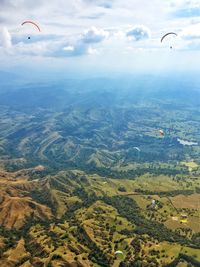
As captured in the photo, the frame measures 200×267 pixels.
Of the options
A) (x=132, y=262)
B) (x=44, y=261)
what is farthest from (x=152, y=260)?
(x=44, y=261)

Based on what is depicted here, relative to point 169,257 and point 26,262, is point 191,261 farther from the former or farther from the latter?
point 26,262

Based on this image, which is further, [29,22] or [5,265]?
[5,265]

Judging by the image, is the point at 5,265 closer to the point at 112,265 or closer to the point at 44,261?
the point at 44,261

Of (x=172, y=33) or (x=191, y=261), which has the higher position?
(x=172, y=33)

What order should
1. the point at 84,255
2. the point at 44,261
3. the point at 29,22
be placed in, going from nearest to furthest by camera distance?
the point at 29,22 < the point at 44,261 < the point at 84,255

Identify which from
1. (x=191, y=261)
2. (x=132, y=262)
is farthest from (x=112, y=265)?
(x=191, y=261)

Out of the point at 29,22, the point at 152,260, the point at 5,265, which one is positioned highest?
the point at 29,22

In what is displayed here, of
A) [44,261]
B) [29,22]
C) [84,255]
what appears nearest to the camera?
[29,22]
